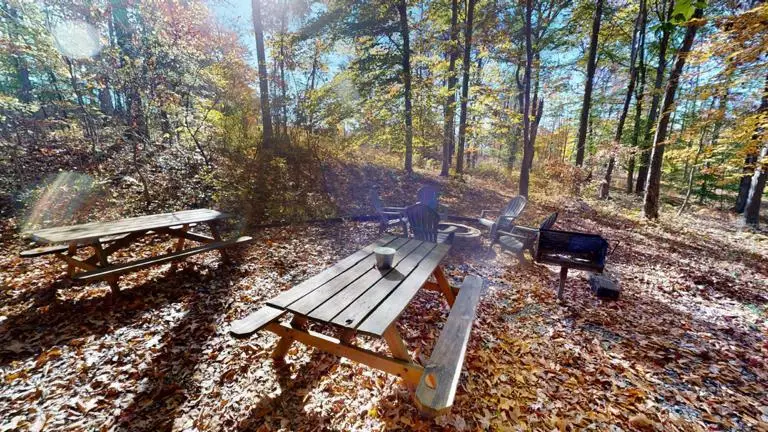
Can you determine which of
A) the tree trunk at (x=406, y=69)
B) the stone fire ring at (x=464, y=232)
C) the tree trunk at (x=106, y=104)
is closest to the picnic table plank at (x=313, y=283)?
the stone fire ring at (x=464, y=232)

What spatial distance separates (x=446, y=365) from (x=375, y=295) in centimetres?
60

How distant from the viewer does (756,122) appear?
5.13 m

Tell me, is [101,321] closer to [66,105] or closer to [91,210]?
[91,210]

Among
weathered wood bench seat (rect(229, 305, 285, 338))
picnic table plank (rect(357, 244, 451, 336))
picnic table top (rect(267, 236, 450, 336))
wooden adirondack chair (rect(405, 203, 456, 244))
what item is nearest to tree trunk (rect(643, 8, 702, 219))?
wooden adirondack chair (rect(405, 203, 456, 244))

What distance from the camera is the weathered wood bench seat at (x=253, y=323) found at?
176cm

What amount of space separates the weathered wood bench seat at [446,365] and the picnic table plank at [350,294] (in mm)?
599

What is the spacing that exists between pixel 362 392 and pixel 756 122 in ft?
26.5

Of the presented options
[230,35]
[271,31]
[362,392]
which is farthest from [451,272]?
[271,31]

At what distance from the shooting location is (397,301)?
1.87 m

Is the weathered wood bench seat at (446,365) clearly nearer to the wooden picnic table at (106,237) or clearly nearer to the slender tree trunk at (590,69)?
the wooden picnic table at (106,237)

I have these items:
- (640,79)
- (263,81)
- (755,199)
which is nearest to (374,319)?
(263,81)

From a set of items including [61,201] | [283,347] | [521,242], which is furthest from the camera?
[61,201]

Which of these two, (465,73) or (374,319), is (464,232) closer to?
(374,319)

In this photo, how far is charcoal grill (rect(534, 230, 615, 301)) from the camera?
3.37 meters
